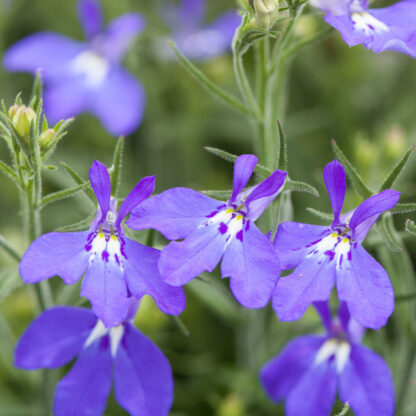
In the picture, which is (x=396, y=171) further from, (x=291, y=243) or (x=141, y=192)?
(x=141, y=192)

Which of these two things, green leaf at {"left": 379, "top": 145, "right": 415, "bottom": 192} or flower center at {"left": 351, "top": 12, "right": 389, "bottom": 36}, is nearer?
green leaf at {"left": 379, "top": 145, "right": 415, "bottom": 192}

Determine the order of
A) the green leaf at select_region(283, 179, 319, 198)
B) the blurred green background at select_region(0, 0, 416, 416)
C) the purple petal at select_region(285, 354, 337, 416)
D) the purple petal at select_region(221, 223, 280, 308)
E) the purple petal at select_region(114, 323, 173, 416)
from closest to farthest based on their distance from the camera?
the purple petal at select_region(221, 223, 280, 308)
the green leaf at select_region(283, 179, 319, 198)
the purple petal at select_region(114, 323, 173, 416)
the purple petal at select_region(285, 354, 337, 416)
the blurred green background at select_region(0, 0, 416, 416)

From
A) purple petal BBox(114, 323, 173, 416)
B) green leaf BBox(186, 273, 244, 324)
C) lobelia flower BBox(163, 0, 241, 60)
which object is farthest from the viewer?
lobelia flower BBox(163, 0, 241, 60)

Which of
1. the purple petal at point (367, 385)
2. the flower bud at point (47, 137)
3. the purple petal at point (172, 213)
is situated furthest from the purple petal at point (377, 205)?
the flower bud at point (47, 137)

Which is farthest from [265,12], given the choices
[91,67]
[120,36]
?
[91,67]

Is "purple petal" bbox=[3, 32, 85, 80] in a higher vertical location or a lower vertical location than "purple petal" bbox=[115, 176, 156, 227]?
lower

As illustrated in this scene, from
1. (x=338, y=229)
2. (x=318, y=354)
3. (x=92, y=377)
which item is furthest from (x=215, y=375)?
(x=338, y=229)

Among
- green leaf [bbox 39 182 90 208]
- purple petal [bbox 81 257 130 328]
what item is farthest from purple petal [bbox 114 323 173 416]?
green leaf [bbox 39 182 90 208]

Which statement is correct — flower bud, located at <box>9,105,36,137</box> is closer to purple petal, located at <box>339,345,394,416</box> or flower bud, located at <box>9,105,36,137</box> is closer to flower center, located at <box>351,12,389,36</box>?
flower center, located at <box>351,12,389,36</box>
